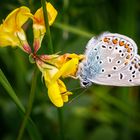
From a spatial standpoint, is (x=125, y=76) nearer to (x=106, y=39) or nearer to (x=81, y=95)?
(x=106, y=39)

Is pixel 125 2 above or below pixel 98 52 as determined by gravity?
below

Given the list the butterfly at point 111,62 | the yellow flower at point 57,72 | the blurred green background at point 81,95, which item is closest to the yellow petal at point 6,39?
the yellow flower at point 57,72

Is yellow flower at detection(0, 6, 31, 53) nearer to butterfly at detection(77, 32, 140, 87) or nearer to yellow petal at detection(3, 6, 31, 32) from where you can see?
yellow petal at detection(3, 6, 31, 32)

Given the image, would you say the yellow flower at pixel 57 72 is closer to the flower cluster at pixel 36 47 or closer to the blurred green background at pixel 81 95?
the flower cluster at pixel 36 47

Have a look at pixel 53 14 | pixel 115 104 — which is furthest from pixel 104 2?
pixel 53 14

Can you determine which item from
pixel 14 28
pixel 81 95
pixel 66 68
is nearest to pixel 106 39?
pixel 66 68

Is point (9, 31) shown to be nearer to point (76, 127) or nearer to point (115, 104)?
point (76, 127)
